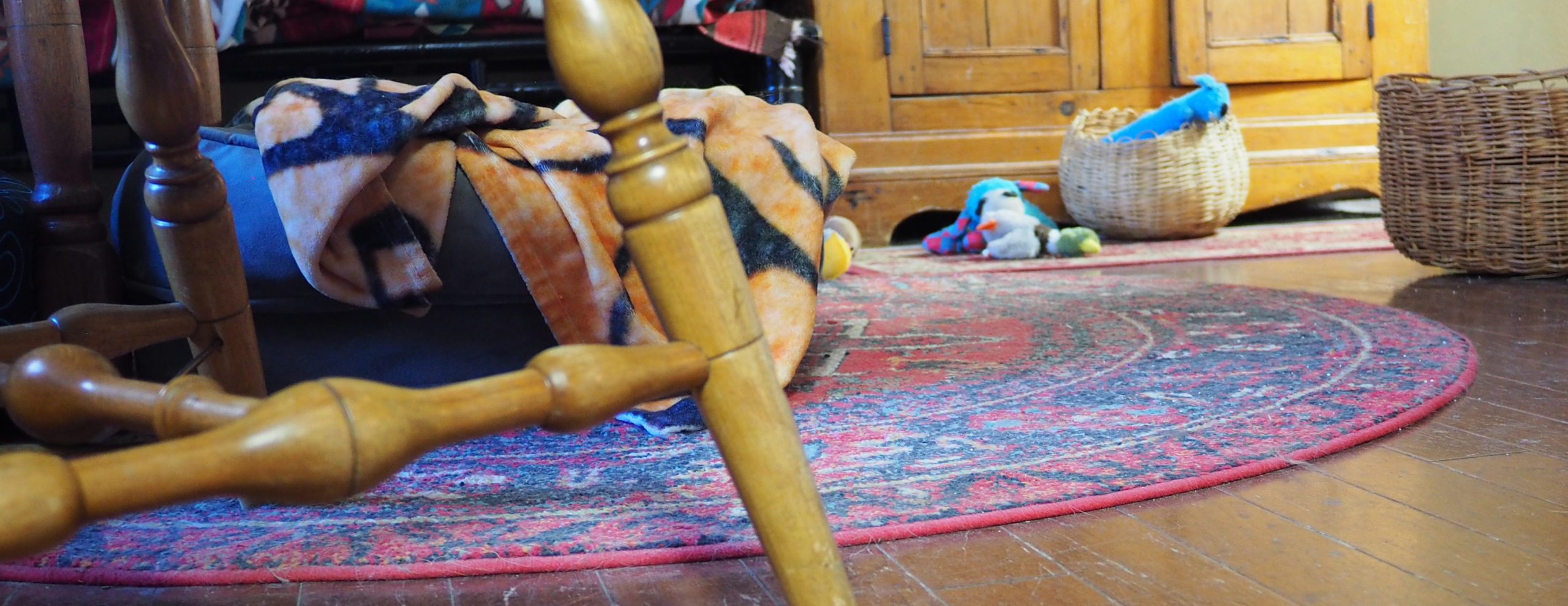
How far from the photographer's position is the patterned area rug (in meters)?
2.24

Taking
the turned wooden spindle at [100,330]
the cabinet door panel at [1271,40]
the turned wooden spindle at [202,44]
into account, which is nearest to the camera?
the turned wooden spindle at [100,330]

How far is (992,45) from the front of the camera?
2.83m

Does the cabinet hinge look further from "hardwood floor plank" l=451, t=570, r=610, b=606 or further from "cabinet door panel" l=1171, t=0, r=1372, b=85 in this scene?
"hardwood floor plank" l=451, t=570, r=610, b=606

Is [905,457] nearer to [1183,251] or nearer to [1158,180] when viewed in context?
[1183,251]

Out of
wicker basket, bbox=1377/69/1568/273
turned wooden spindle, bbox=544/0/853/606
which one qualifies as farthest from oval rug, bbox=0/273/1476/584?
wicker basket, bbox=1377/69/1568/273

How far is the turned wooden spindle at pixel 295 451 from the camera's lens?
1.00ft

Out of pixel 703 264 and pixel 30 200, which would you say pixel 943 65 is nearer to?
pixel 30 200

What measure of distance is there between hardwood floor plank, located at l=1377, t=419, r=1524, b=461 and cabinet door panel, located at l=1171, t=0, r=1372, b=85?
2.12m

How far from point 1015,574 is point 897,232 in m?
2.62

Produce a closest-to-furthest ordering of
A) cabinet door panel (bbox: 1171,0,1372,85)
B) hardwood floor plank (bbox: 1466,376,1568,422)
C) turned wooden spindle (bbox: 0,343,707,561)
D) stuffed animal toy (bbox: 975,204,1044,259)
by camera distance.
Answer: turned wooden spindle (bbox: 0,343,707,561) < hardwood floor plank (bbox: 1466,376,1568,422) < stuffed animal toy (bbox: 975,204,1044,259) < cabinet door panel (bbox: 1171,0,1372,85)

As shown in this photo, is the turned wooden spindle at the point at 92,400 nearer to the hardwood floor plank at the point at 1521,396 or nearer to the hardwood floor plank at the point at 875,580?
the hardwood floor plank at the point at 875,580

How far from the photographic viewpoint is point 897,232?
3.23m

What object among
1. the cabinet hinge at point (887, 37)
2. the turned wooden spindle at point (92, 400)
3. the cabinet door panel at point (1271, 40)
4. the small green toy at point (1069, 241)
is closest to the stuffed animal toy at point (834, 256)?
the small green toy at point (1069, 241)

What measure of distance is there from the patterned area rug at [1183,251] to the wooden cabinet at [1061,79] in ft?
0.61
